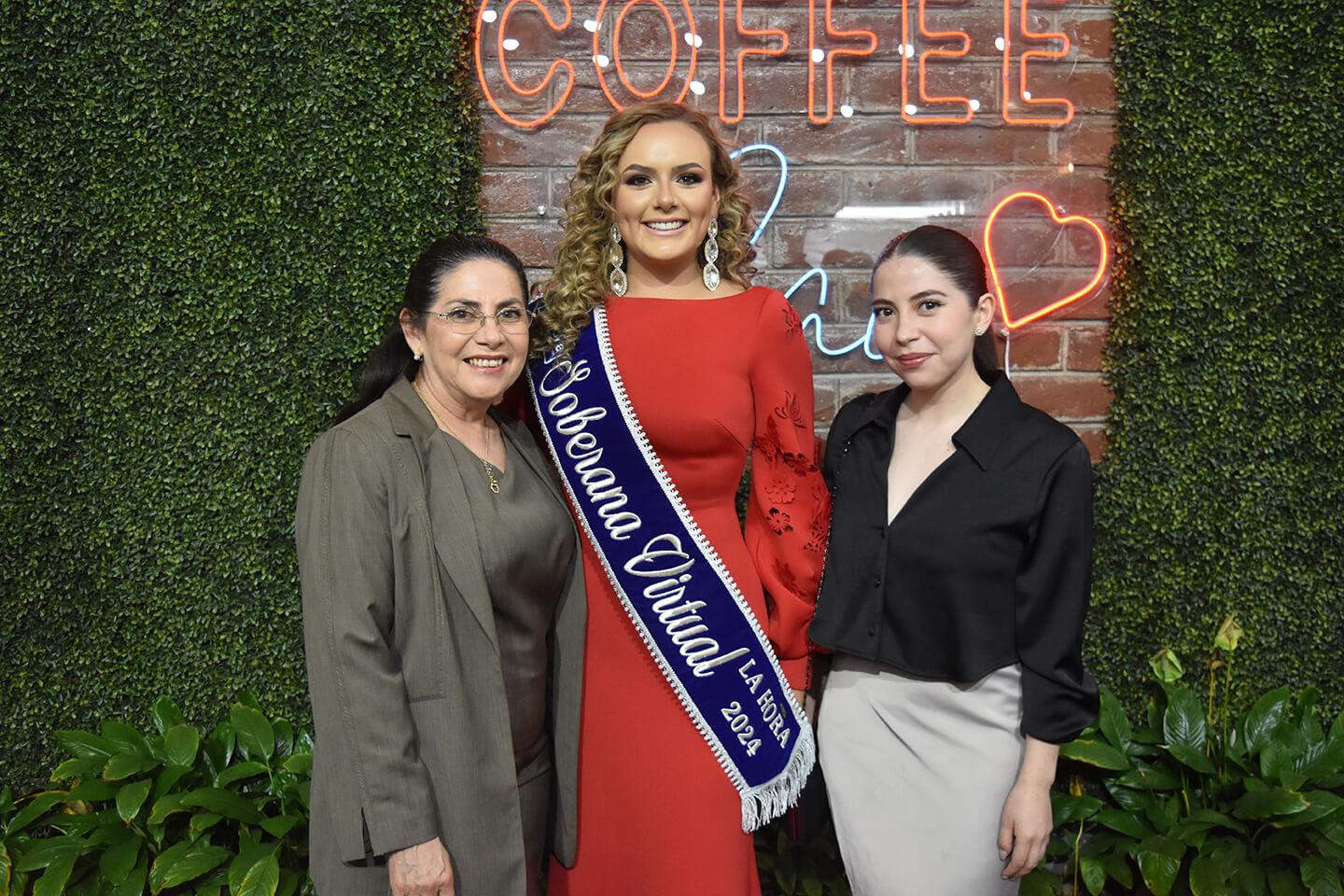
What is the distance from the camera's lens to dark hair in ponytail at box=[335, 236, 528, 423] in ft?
4.92

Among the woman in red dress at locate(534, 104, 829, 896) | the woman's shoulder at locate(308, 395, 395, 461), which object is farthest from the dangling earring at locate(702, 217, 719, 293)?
the woman's shoulder at locate(308, 395, 395, 461)

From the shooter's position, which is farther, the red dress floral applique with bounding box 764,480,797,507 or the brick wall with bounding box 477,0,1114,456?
the brick wall with bounding box 477,0,1114,456

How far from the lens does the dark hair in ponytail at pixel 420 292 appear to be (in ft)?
4.92

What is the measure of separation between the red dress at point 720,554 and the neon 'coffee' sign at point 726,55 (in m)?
0.89

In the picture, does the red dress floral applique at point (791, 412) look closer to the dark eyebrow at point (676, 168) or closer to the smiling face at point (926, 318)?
the smiling face at point (926, 318)

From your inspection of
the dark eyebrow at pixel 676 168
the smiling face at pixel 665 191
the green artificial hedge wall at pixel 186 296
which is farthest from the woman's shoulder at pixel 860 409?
the green artificial hedge wall at pixel 186 296

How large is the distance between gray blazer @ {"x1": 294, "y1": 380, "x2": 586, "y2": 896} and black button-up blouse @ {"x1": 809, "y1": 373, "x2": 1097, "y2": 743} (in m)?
0.66

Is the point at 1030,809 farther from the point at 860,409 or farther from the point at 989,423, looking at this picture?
the point at 860,409

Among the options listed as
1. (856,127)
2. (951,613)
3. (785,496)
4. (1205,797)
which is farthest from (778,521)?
(1205,797)

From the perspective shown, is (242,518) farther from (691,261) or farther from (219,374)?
(691,261)

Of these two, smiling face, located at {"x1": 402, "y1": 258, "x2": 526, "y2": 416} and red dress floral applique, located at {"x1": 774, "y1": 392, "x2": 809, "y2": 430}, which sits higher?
smiling face, located at {"x1": 402, "y1": 258, "x2": 526, "y2": 416}

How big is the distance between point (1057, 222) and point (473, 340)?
5.81 ft

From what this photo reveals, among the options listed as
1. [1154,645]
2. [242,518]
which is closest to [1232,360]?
[1154,645]

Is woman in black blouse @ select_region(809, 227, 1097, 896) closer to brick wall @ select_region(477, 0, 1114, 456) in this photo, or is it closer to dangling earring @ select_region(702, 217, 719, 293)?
dangling earring @ select_region(702, 217, 719, 293)
